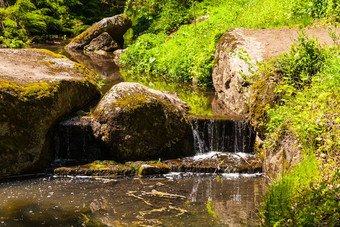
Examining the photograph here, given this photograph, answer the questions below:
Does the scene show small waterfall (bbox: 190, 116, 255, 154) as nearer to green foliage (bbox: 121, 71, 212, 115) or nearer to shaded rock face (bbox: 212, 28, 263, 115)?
shaded rock face (bbox: 212, 28, 263, 115)

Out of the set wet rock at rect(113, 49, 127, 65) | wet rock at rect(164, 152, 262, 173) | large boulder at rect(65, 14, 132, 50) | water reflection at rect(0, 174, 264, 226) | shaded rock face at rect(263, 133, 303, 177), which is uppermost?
large boulder at rect(65, 14, 132, 50)

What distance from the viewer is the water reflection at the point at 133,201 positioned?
5265mm

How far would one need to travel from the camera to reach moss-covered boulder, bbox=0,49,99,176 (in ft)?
23.6

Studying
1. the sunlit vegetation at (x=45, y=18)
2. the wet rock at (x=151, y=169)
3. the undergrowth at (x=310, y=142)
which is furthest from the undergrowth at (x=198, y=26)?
the sunlit vegetation at (x=45, y=18)

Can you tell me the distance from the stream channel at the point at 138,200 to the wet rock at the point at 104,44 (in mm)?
14929

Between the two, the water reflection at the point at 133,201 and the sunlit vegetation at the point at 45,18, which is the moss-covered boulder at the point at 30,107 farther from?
the sunlit vegetation at the point at 45,18

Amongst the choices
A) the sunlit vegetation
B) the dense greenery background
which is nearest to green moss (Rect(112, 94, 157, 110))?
the dense greenery background

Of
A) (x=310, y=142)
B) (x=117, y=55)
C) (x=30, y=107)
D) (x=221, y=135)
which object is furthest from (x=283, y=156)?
(x=117, y=55)

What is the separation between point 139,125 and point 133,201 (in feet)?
7.96

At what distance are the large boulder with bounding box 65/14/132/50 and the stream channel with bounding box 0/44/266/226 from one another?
15.4 meters

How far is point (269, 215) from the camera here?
14.2 feet

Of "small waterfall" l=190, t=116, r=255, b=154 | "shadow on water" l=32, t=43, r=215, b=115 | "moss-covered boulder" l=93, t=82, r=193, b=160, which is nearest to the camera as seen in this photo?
"moss-covered boulder" l=93, t=82, r=193, b=160

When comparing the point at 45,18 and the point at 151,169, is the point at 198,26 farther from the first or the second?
the point at 45,18

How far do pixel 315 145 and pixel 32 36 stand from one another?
76.0ft
